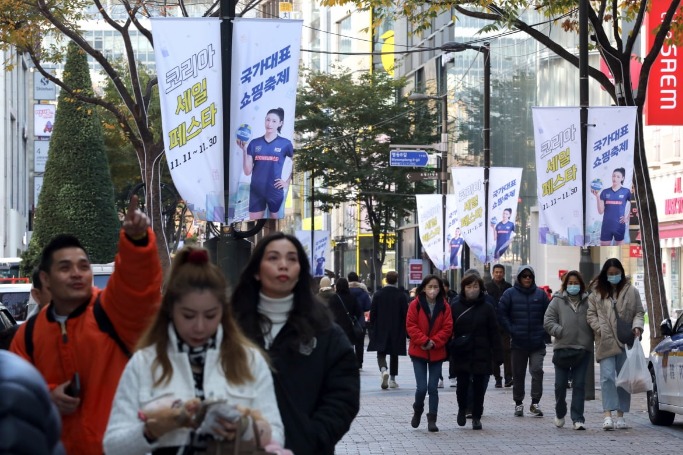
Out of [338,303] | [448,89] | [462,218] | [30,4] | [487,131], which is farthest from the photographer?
[448,89]

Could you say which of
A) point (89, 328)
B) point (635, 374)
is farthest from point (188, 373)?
point (635, 374)

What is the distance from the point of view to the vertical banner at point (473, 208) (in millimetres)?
34312

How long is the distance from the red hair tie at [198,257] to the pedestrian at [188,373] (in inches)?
2.5

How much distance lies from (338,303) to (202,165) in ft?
27.5

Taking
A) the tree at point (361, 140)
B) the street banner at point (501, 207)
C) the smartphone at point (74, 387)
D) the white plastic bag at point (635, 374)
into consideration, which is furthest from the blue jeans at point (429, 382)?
the tree at point (361, 140)

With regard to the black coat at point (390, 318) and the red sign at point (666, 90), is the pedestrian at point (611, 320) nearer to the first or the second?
the black coat at point (390, 318)

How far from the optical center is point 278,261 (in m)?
5.75

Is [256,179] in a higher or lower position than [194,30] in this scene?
lower

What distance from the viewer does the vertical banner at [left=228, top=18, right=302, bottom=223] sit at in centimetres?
1228

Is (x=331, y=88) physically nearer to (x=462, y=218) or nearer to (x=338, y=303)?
(x=462, y=218)

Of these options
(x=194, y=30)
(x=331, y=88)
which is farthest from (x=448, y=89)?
(x=194, y=30)

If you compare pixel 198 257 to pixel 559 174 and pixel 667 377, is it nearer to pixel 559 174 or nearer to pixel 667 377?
pixel 667 377

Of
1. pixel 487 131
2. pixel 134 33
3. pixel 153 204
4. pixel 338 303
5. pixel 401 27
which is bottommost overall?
pixel 338 303

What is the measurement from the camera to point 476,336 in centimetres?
1620
